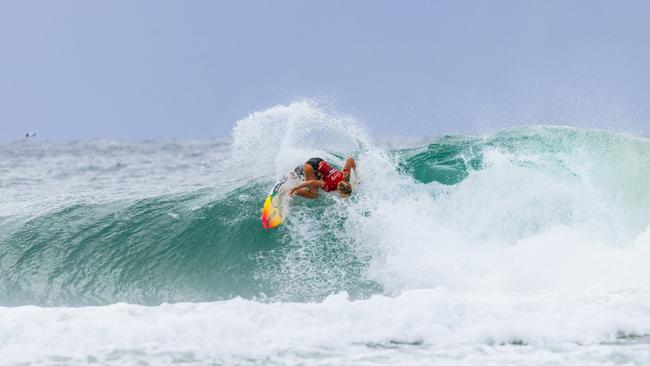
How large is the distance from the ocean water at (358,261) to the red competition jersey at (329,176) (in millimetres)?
212

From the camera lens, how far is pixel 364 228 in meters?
10.2

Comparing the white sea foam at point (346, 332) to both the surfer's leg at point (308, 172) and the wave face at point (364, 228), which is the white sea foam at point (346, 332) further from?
the surfer's leg at point (308, 172)

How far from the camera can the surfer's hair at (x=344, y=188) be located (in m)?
10.4

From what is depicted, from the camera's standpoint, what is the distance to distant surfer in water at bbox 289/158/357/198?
1052cm

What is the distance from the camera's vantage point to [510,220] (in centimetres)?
1021

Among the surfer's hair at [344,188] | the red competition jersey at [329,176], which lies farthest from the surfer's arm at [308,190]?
the surfer's hair at [344,188]

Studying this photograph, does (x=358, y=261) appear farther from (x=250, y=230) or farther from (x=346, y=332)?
(x=346, y=332)

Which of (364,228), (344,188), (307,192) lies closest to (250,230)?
(307,192)

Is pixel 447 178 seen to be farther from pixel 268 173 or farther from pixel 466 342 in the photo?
pixel 466 342

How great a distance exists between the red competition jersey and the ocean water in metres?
0.21

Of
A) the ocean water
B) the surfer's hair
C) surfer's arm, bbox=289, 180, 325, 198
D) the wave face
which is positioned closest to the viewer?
the ocean water

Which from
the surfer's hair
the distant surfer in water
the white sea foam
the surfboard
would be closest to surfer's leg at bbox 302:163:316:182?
the distant surfer in water

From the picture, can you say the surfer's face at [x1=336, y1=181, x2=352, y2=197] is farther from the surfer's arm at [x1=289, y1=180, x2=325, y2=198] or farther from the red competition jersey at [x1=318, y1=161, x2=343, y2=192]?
the surfer's arm at [x1=289, y1=180, x2=325, y2=198]

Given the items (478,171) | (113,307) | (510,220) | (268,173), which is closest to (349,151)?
(268,173)
